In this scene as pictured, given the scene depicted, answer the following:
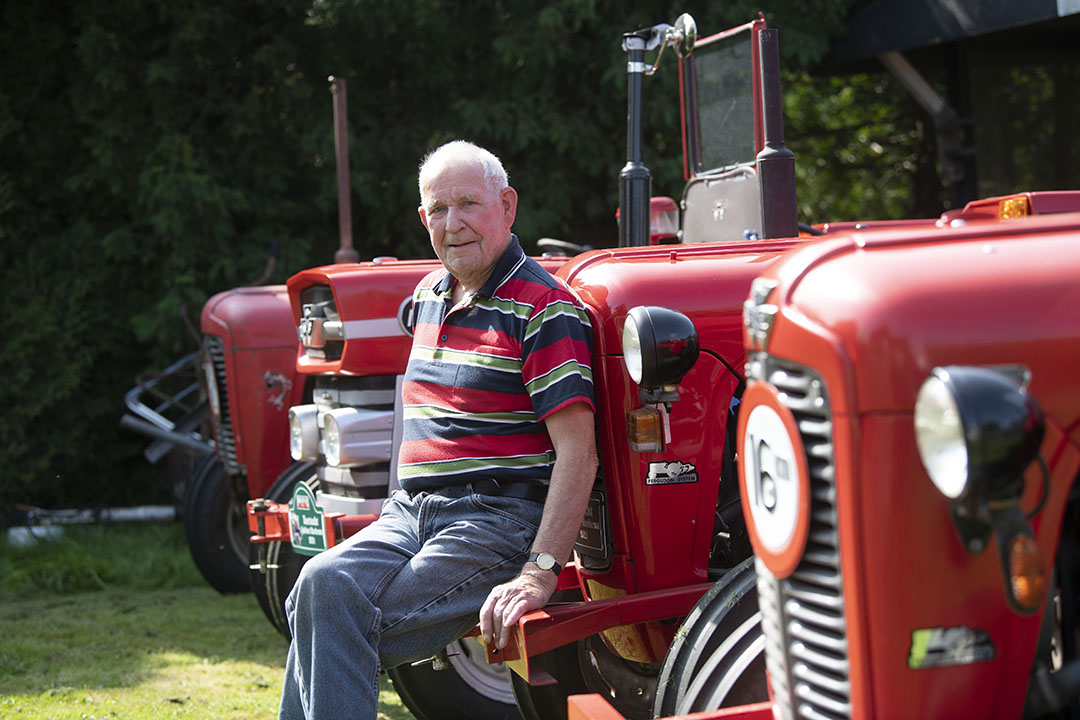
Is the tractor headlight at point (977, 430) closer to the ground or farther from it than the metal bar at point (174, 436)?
farther from it

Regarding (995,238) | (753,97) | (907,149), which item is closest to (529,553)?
(995,238)

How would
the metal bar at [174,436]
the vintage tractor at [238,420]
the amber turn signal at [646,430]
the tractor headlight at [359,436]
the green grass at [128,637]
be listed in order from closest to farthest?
the amber turn signal at [646,430] → the tractor headlight at [359,436] → the green grass at [128,637] → the vintage tractor at [238,420] → the metal bar at [174,436]

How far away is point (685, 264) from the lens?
284cm

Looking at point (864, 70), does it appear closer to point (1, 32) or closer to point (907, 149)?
point (907, 149)

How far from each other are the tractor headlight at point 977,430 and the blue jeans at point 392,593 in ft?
4.43

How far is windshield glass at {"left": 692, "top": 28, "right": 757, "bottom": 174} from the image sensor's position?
4.28 meters

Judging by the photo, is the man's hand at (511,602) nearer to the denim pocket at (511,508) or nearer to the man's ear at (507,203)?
the denim pocket at (511,508)

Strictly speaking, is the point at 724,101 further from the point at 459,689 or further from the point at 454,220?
the point at 459,689

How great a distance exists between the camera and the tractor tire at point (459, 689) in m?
3.62

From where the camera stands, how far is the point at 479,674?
3768 millimetres

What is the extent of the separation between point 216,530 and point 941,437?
5.12 meters

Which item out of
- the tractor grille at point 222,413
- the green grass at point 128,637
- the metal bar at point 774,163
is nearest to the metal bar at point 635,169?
the metal bar at point 774,163

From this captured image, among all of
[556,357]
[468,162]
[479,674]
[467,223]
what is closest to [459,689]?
[479,674]

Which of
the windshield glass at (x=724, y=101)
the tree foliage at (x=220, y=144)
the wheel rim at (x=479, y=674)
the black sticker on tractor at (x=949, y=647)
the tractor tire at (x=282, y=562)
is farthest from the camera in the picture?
the tree foliage at (x=220, y=144)
